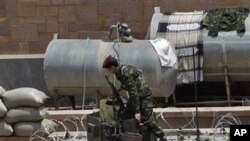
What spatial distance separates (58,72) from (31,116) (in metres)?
1.52

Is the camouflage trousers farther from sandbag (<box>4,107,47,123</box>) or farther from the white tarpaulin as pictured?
the white tarpaulin

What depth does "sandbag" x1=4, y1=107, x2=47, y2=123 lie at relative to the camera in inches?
474

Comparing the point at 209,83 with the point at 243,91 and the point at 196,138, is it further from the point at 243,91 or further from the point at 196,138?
the point at 196,138

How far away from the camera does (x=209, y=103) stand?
1380cm

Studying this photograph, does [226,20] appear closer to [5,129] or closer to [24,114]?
[24,114]

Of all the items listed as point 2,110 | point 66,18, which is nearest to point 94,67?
point 2,110

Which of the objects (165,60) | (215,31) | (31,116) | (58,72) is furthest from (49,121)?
(215,31)

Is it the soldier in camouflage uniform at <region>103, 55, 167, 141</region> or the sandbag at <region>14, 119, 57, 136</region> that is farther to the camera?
the sandbag at <region>14, 119, 57, 136</region>

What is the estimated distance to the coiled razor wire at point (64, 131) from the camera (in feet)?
39.2

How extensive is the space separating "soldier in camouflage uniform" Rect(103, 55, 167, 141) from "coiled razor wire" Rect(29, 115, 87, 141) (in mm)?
1657

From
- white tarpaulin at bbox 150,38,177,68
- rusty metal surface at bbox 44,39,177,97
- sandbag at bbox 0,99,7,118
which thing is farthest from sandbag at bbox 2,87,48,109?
white tarpaulin at bbox 150,38,177,68

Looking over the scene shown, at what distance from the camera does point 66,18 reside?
50.7 ft

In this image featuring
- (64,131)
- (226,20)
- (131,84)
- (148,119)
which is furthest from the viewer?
(226,20)

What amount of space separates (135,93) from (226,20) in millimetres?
4130
